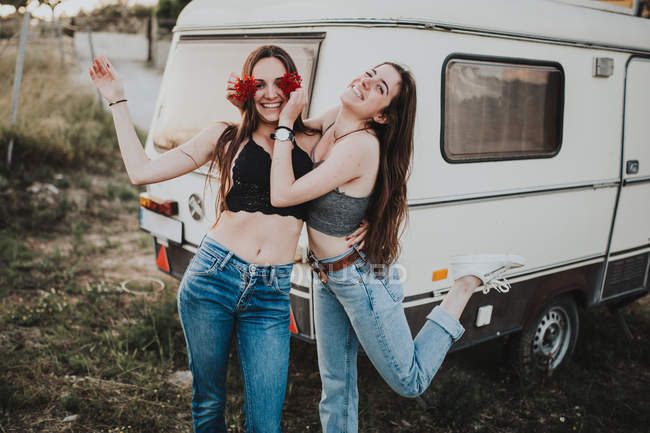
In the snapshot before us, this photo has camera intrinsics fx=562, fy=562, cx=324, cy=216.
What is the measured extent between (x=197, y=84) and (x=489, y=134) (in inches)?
71.7

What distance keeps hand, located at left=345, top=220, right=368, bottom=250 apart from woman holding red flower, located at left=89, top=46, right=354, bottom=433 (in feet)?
0.68

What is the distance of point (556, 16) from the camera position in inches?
132

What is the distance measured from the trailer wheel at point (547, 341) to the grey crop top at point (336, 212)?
6.62ft

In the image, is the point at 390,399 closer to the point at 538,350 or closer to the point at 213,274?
the point at 538,350

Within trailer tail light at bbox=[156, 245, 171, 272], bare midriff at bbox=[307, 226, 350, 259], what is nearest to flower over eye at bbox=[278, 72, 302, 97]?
bare midriff at bbox=[307, 226, 350, 259]

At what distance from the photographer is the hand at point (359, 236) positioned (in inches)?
87.8

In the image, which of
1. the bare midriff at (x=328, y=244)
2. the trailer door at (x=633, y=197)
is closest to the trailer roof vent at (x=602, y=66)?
the trailer door at (x=633, y=197)

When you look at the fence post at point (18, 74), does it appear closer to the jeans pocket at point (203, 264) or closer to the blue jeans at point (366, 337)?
the jeans pocket at point (203, 264)

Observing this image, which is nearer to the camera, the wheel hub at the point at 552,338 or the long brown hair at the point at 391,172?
the long brown hair at the point at 391,172

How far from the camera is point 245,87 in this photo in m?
2.06

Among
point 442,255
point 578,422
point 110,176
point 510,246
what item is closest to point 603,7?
point 510,246

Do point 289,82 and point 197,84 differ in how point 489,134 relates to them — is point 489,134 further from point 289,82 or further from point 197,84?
point 197,84

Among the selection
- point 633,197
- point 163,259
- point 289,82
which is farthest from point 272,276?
point 633,197

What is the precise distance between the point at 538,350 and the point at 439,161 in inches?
68.7
